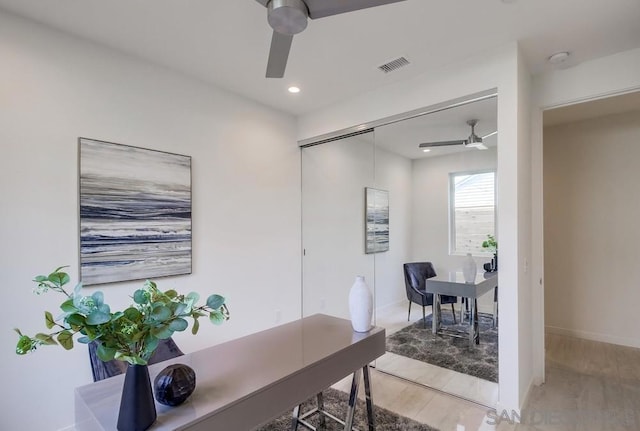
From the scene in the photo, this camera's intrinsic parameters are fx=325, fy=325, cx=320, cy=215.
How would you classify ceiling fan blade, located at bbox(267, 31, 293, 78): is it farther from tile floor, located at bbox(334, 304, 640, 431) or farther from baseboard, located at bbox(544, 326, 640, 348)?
baseboard, located at bbox(544, 326, 640, 348)

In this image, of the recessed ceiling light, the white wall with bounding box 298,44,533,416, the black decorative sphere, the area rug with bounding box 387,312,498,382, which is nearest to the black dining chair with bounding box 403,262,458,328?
the area rug with bounding box 387,312,498,382

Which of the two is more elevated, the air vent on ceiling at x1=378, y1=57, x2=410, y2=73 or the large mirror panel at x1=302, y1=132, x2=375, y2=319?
the air vent on ceiling at x1=378, y1=57, x2=410, y2=73

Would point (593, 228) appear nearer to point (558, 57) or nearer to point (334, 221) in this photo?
point (558, 57)

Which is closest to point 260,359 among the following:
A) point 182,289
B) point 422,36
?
point 182,289

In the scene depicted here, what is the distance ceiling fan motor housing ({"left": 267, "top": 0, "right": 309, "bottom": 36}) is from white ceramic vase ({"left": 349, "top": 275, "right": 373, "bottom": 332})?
138 cm

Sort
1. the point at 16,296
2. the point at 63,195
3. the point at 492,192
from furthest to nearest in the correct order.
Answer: the point at 492,192 < the point at 63,195 < the point at 16,296

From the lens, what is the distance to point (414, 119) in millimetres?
3078

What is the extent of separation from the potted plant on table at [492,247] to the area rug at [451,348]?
0.43 m

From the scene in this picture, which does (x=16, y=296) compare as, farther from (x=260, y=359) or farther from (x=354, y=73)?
(x=354, y=73)

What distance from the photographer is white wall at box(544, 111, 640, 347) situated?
3.76 meters

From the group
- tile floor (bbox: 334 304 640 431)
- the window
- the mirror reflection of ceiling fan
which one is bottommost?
tile floor (bbox: 334 304 640 431)

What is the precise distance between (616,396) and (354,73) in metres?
3.51

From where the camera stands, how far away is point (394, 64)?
2.74 m

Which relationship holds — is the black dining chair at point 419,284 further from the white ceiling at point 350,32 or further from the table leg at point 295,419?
the white ceiling at point 350,32
